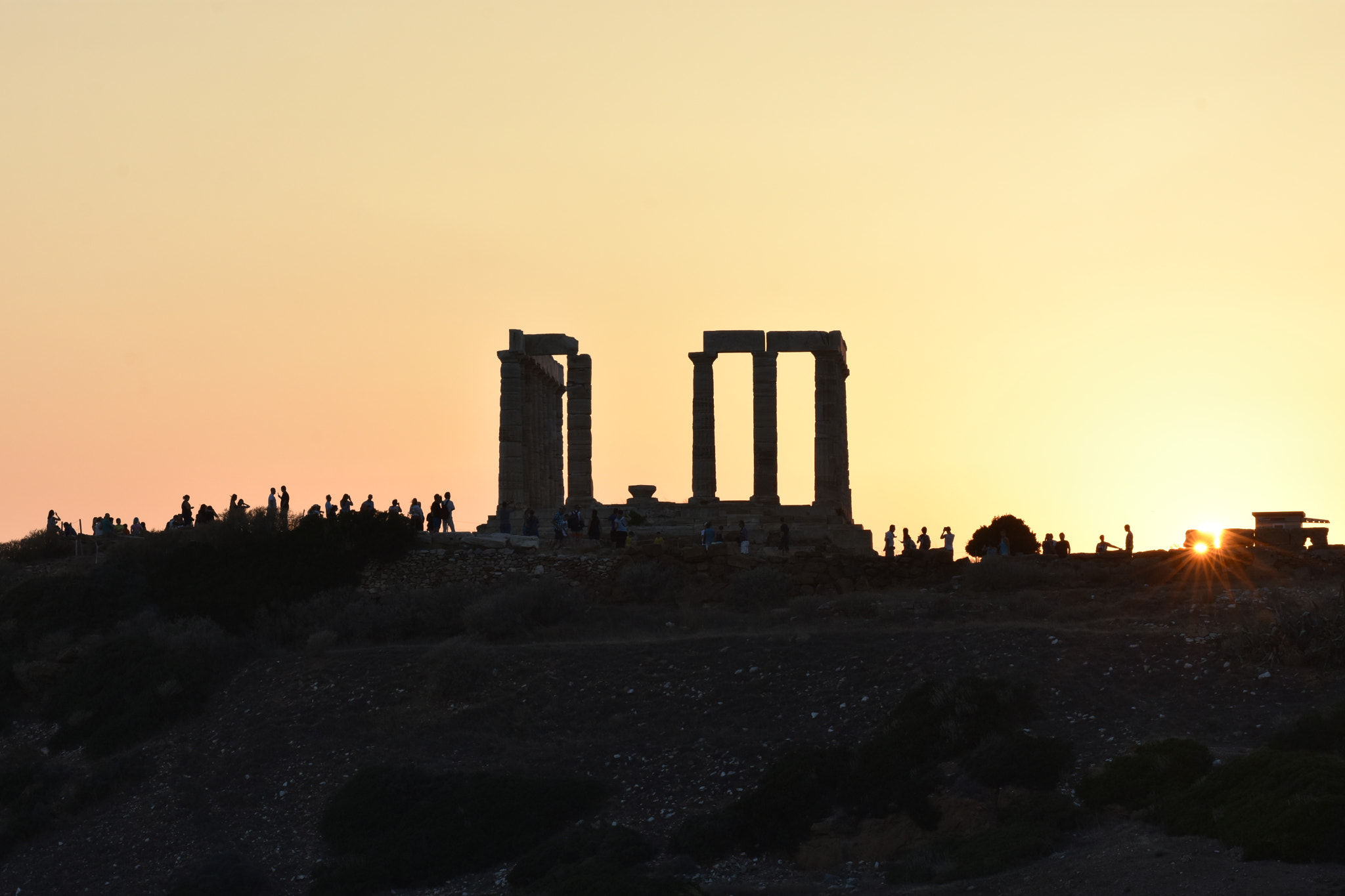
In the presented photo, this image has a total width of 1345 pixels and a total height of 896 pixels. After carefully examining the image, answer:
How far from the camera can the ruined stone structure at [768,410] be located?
5850 cm

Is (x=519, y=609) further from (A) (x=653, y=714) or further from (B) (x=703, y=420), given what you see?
(B) (x=703, y=420)

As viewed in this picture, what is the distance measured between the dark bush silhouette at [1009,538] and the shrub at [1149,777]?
32231 millimetres

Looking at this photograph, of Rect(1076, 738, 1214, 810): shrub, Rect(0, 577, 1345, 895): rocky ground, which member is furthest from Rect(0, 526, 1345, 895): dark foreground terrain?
Rect(1076, 738, 1214, 810): shrub

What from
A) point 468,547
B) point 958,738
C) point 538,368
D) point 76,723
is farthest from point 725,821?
point 538,368

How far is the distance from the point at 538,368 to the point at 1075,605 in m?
26.5

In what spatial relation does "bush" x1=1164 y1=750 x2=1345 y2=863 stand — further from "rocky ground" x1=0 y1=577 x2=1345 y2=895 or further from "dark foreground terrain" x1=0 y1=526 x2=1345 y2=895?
"rocky ground" x1=0 y1=577 x2=1345 y2=895

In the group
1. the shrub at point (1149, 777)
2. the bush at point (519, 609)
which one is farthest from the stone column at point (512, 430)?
the shrub at point (1149, 777)

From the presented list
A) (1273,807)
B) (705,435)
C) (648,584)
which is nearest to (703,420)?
(705,435)

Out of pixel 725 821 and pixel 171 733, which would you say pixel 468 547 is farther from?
pixel 725 821

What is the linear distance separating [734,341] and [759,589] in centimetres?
1666

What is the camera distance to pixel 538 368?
61094 millimetres

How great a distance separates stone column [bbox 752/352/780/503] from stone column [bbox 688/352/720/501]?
4.71 feet

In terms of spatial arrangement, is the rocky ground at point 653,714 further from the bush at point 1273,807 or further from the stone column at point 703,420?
the stone column at point 703,420

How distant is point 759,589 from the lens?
4334cm
